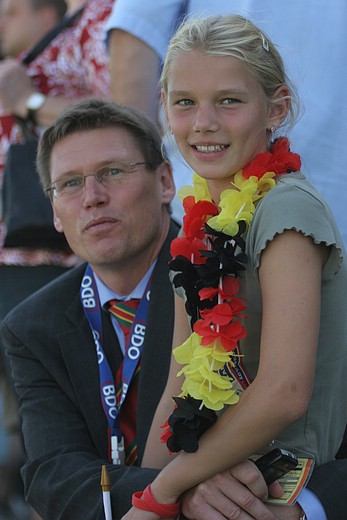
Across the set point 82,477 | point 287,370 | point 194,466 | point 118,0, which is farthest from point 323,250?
point 118,0

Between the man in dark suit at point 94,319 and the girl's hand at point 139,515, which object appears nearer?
the girl's hand at point 139,515

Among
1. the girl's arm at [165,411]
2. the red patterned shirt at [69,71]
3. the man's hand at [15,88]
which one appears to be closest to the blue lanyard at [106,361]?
the girl's arm at [165,411]

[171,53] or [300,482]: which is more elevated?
[171,53]

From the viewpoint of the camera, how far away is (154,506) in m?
2.66

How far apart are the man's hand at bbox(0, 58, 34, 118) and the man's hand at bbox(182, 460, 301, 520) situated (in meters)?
2.53

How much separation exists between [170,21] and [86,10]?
36.2 inches

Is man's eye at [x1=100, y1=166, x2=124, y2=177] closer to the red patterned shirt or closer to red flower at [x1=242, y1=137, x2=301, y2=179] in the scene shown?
red flower at [x1=242, y1=137, x2=301, y2=179]

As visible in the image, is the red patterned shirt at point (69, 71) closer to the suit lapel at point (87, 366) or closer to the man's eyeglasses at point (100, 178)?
the man's eyeglasses at point (100, 178)

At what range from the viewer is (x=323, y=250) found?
250 centimetres

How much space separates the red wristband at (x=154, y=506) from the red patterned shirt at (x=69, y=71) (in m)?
2.07

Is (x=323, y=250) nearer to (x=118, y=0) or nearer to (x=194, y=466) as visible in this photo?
(x=194, y=466)

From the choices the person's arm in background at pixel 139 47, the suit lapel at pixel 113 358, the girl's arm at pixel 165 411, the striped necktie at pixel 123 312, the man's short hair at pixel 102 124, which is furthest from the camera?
the person's arm in background at pixel 139 47

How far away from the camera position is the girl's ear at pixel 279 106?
2.71 metres

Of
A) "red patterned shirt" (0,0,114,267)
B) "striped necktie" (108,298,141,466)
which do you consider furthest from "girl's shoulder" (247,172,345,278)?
"red patterned shirt" (0,0,114,267)
